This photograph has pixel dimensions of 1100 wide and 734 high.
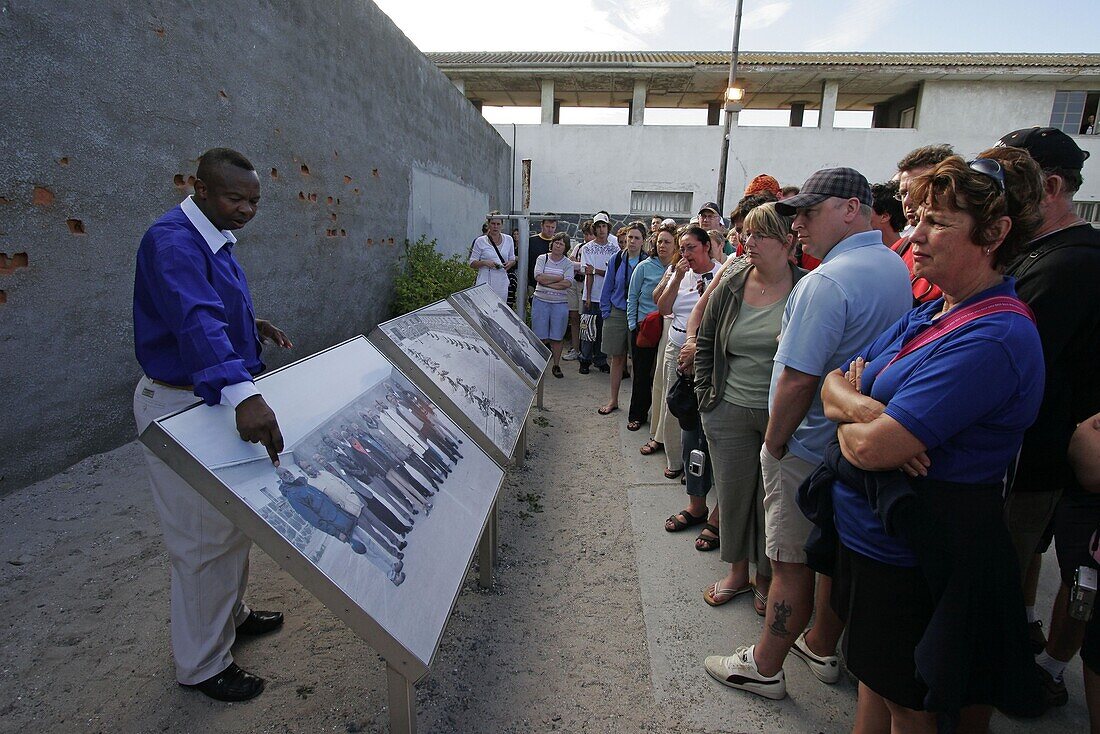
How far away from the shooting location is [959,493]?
1.31 m

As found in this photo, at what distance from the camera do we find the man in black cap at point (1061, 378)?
1771 mm

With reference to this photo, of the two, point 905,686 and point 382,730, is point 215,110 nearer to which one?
point 382,730

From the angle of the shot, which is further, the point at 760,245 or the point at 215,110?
the point at 215,110

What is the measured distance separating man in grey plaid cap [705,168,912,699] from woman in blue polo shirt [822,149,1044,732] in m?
0.47

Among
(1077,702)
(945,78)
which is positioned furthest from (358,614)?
(945,78)

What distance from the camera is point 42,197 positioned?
9.43 feet

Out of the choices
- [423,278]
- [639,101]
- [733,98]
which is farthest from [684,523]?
[639,101]

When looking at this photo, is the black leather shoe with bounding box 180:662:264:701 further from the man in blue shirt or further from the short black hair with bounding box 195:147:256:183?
the short black hair with bounding box 195:147:256:183

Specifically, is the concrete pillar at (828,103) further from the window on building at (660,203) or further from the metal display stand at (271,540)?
the metal display stand at (271,540)

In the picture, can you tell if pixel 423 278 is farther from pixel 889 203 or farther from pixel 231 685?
pixel 231 685

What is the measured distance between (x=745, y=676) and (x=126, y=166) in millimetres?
4110

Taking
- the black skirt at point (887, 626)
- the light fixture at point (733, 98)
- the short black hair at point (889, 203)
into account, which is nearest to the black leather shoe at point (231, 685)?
the black skirt at point (887, 626)

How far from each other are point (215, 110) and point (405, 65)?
3.94 metres

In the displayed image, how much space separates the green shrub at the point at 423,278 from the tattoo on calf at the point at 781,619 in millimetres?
5633
